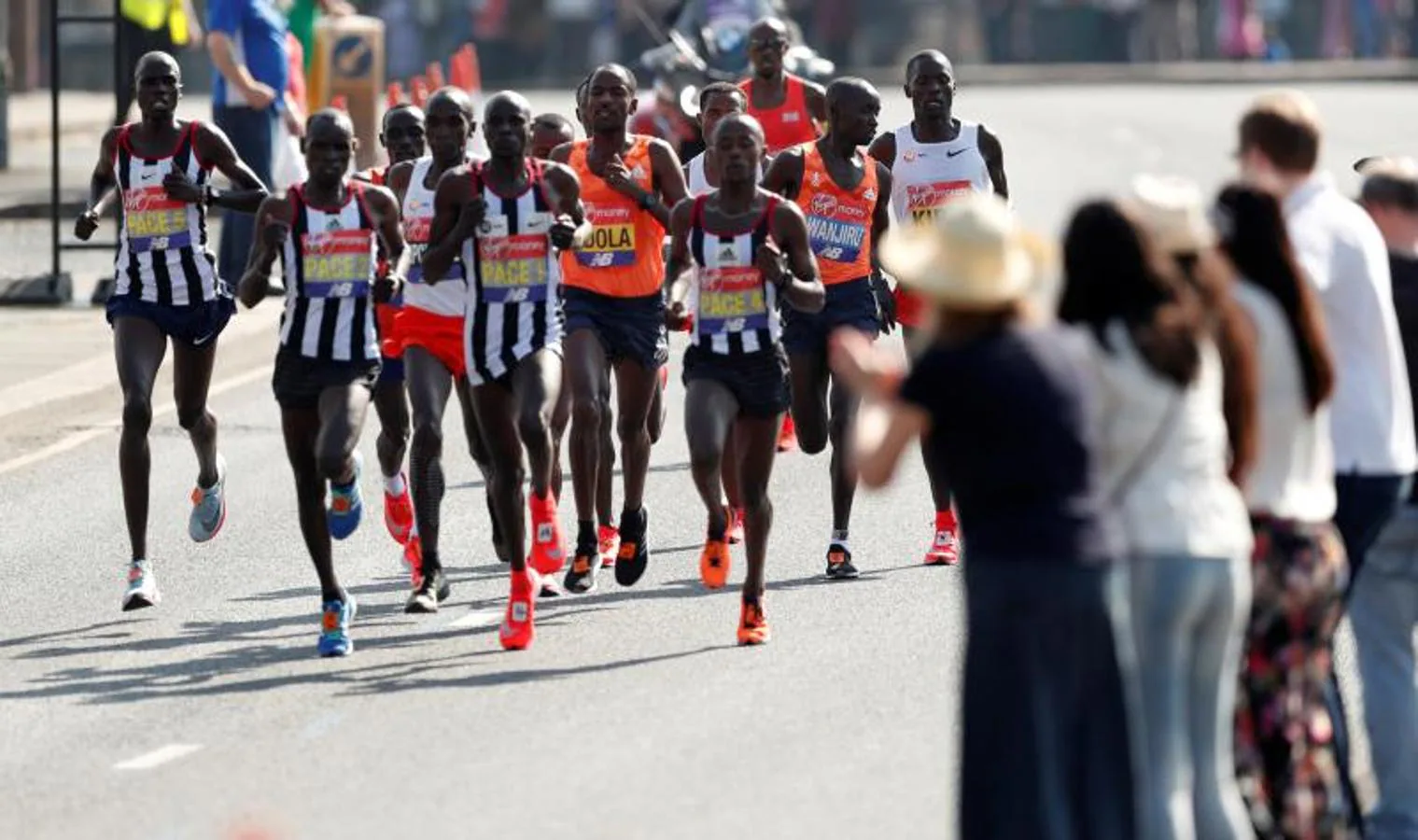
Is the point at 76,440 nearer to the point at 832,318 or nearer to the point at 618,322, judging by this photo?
the point at 618,322

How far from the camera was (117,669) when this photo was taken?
12.7 meters

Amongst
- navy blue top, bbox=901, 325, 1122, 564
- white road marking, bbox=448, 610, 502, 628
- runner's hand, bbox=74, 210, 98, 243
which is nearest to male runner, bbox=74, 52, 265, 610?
runner's hand, bbox=74, 210, 98, 243

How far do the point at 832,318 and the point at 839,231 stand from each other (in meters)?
0.34

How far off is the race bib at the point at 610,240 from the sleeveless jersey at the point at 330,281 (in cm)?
161

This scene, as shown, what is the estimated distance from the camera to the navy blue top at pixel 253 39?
23094mm

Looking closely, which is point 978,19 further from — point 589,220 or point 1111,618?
point 1111,618

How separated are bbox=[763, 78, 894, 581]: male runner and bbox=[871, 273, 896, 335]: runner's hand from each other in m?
0.14

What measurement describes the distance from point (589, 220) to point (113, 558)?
98.7 inches

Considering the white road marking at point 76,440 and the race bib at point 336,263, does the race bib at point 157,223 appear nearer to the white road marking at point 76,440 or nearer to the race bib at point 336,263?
the race bib at point 336,263

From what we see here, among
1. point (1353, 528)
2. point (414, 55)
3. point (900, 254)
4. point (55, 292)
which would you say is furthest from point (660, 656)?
point (414, 55)

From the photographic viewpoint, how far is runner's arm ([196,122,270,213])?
45.4 ft

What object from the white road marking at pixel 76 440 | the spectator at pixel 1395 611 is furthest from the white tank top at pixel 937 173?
the spectator at pixel 1395 611

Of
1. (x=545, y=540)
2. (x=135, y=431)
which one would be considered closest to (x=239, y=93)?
(x=135, y=431)

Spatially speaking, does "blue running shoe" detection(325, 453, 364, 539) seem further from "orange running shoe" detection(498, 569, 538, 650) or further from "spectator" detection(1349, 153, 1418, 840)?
"spectator" detection(1349, 153, 1418, 840)
